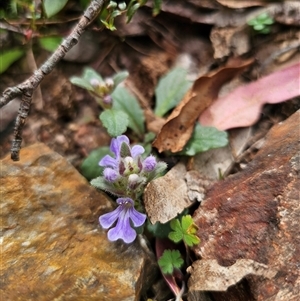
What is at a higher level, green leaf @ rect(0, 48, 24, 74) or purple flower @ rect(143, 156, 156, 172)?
green leaf @ rect(0, 48, 24, 74)

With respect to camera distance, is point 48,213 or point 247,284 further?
point 48,213

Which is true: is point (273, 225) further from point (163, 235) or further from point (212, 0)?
point (212, 0)

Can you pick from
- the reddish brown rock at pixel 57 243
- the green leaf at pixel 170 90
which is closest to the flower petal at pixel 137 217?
the reddish brown rock at pixel 57 243

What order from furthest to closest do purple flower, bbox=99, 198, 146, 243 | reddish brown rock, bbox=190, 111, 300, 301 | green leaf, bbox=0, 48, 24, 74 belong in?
green leaf, bbox=0, 48, 24, 74 < purple flower, bbox=99, 198, 146, 243 < reddish brown rock, bbox=190, 111, 300, 301

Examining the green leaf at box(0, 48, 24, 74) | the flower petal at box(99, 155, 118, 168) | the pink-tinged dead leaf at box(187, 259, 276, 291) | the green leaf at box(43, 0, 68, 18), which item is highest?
the green leaf at box(43, 0, 68, 18)

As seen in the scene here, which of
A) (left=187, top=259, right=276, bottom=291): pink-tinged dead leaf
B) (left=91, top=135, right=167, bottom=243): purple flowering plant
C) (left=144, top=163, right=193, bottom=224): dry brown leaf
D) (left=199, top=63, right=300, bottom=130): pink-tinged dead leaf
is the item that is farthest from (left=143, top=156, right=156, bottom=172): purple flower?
(left=199, top=63, right=300, bottom=130): pink-tinged dead leaf

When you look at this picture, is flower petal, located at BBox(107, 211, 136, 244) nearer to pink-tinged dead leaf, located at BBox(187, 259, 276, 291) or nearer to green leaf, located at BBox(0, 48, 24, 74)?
pink-tinged dead leaf, located at BBox(187, 259, 276, 291)

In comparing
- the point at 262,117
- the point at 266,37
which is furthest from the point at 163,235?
the point at 266,37
